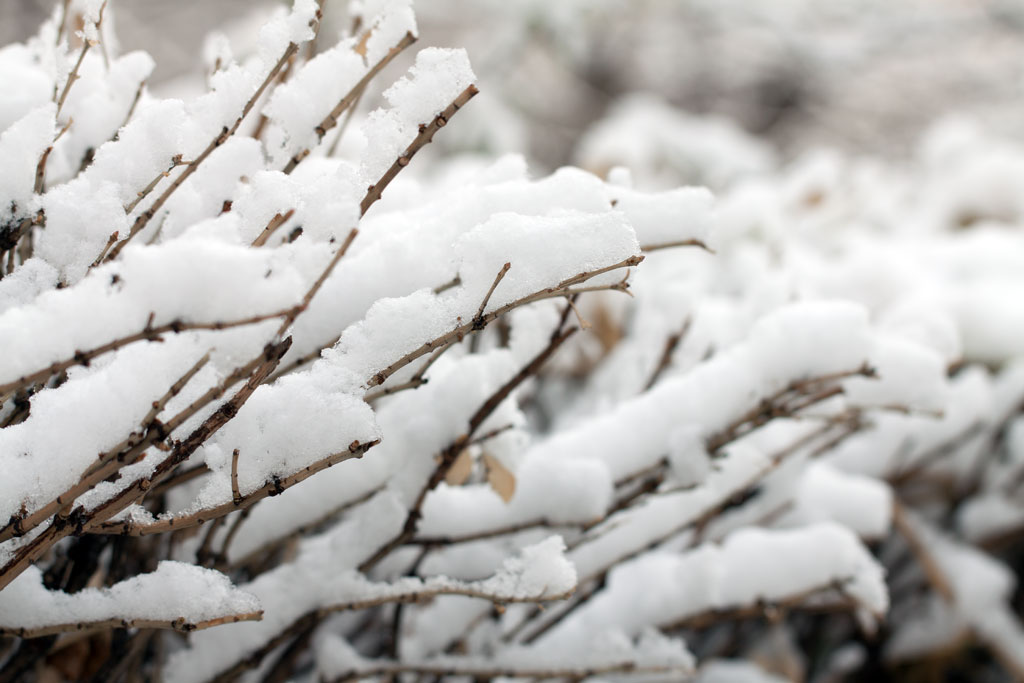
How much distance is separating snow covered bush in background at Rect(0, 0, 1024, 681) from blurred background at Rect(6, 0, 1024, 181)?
2.04 metres

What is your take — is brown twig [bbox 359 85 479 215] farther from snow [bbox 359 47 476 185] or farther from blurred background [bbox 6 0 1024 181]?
blurred background [bbox 6 0 1024 181]

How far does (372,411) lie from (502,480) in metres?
0.21

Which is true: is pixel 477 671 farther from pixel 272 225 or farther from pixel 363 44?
pixel 363 44

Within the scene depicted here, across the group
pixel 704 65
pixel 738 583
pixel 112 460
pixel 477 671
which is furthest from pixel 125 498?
pixel 704 65

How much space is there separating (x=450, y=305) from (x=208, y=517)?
0.20 metres

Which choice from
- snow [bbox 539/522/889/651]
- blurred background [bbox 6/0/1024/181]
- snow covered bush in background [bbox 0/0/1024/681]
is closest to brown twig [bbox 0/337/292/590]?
snow covered bush in background [bbox 0/0/1024/681]

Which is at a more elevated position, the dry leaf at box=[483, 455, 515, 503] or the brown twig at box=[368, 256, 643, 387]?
the brown twig at box=[368, 256, 643, 387]

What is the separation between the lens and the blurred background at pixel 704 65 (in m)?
3.35

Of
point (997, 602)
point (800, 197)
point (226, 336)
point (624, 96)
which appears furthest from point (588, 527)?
point (624, 96)

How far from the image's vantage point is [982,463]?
1.33 m

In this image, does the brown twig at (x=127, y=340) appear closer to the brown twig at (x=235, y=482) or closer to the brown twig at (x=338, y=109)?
the brown twig at (x=235, y=482)

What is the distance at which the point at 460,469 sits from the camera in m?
0.69

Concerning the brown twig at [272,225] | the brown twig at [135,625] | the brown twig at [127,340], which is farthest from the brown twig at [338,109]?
the brown twig at [135,625]

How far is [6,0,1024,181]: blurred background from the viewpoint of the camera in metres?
3.35
